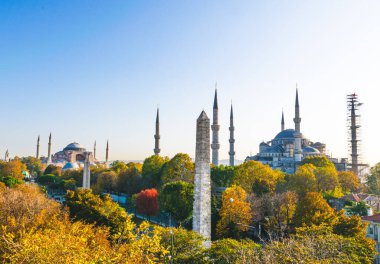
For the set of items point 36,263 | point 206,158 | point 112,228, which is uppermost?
point 206,158

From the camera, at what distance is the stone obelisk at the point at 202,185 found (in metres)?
18.3

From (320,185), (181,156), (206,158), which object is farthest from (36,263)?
(320,185)

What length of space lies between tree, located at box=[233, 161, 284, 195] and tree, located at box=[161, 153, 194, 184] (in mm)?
5658

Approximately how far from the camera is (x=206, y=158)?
19.0m

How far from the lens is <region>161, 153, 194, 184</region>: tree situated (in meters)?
41.1

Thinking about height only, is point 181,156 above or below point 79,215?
above

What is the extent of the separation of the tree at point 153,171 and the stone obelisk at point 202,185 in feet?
89.3

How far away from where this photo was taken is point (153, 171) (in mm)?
47469

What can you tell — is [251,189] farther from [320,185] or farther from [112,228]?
[112,228]

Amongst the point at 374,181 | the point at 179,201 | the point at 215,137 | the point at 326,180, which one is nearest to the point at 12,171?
the point at 215,137

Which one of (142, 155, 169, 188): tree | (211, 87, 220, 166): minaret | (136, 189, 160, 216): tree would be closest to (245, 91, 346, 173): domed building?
(211, 87, 220, 166): minaret

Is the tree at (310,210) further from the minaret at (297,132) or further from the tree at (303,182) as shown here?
the minaret at (297,132)

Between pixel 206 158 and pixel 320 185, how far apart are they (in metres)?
27.0

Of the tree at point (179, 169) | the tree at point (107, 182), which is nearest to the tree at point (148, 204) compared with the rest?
the tree at point (179, 169)
